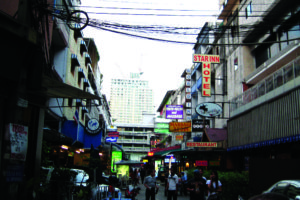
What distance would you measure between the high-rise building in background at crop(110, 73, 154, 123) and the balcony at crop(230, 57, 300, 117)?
161m

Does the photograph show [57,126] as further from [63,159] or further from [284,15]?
[284,15]

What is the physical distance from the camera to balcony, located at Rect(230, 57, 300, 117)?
1403cm

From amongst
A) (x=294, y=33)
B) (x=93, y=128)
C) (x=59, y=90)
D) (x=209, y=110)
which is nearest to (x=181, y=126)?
(x=93, y=128)

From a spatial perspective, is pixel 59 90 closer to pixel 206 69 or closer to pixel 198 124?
pixel 206 69

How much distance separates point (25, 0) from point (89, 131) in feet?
70.1

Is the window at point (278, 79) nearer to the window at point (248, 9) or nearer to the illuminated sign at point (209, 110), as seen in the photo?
the illuminated sign at point (209, 110)

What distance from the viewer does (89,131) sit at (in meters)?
27.5

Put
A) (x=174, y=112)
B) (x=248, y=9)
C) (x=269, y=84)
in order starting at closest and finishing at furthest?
(x=269, y=84) < (x=248, y=9) < (x=174, y=112)

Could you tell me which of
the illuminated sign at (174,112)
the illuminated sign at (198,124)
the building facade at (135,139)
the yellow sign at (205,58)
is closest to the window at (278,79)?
the yellow sign at (205,58)

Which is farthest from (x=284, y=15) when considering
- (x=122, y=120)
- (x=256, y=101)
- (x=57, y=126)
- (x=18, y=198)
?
(x=122, y=120)

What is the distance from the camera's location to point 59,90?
909 centimetres

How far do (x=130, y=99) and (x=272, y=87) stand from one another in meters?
168

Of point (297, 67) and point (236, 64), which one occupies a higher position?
point (236, 64)

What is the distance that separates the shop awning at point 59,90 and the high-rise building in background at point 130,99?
17011 cm
